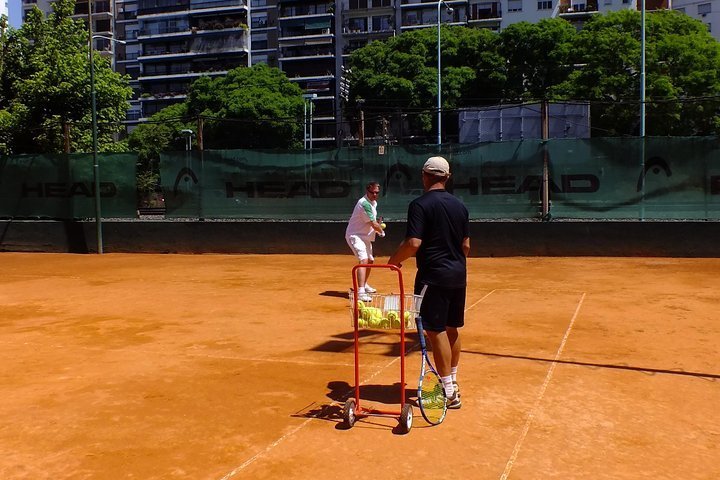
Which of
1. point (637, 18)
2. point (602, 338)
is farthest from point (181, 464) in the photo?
point (637, 18)

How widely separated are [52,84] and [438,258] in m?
29.6

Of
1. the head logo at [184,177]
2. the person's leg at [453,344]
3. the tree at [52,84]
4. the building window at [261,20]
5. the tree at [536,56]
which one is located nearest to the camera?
the person's leg at [453,344]

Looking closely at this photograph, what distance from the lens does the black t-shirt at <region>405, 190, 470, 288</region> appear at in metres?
4.84

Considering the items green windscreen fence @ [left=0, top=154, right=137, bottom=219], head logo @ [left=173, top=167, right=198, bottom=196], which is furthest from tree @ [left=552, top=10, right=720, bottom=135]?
green windscreen fence @ [left=0, top=154, right=137, bottom=219]

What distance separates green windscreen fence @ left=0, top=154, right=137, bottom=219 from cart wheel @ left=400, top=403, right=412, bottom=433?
601 inches

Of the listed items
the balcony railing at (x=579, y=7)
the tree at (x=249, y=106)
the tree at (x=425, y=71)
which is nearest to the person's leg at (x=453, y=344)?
the tree at (x=425, y=71)

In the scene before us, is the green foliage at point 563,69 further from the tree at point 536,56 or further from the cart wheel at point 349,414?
the cart wheel at point 349,414

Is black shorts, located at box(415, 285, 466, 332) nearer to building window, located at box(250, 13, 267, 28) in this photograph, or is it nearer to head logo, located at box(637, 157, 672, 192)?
head logo, located at box(637, 157, 672, 192)

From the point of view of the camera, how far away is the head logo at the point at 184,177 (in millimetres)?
17797

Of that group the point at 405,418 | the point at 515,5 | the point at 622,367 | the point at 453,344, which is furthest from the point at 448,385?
the point at 515,5

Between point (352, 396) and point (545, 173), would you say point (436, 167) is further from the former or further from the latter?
point (545, 173)

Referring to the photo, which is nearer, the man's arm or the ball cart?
the ball cart

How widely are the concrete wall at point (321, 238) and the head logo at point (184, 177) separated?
0.93 metres

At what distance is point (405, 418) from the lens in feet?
14.7
